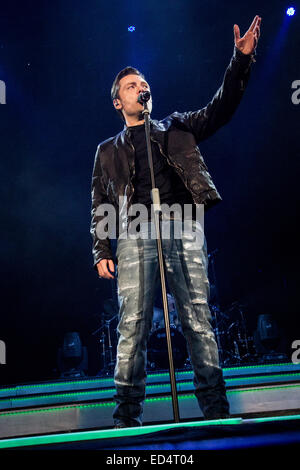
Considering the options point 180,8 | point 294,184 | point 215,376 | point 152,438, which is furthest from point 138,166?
point 294,184

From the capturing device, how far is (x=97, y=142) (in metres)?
6.47

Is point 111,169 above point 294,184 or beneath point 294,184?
beneath

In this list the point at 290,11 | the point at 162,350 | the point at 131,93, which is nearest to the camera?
the point at 131,93

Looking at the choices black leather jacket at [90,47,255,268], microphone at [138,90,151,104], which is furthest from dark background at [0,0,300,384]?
microphone at [138,90,151,104]

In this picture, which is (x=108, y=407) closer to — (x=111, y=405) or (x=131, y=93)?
(x=111, y=405)

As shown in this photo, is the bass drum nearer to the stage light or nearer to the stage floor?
the stage floor

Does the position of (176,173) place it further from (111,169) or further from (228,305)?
(228,305)

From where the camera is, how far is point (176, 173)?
2.08 metres

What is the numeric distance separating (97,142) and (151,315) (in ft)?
16.9

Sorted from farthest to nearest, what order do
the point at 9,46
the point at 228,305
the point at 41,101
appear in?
the point at 228,305
the point at 41,101
the point at 9,46

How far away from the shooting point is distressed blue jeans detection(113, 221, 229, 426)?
5.44ft

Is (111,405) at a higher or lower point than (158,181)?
lower

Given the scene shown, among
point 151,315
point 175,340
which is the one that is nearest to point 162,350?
point 175,340

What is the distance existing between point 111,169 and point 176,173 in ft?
1.27
